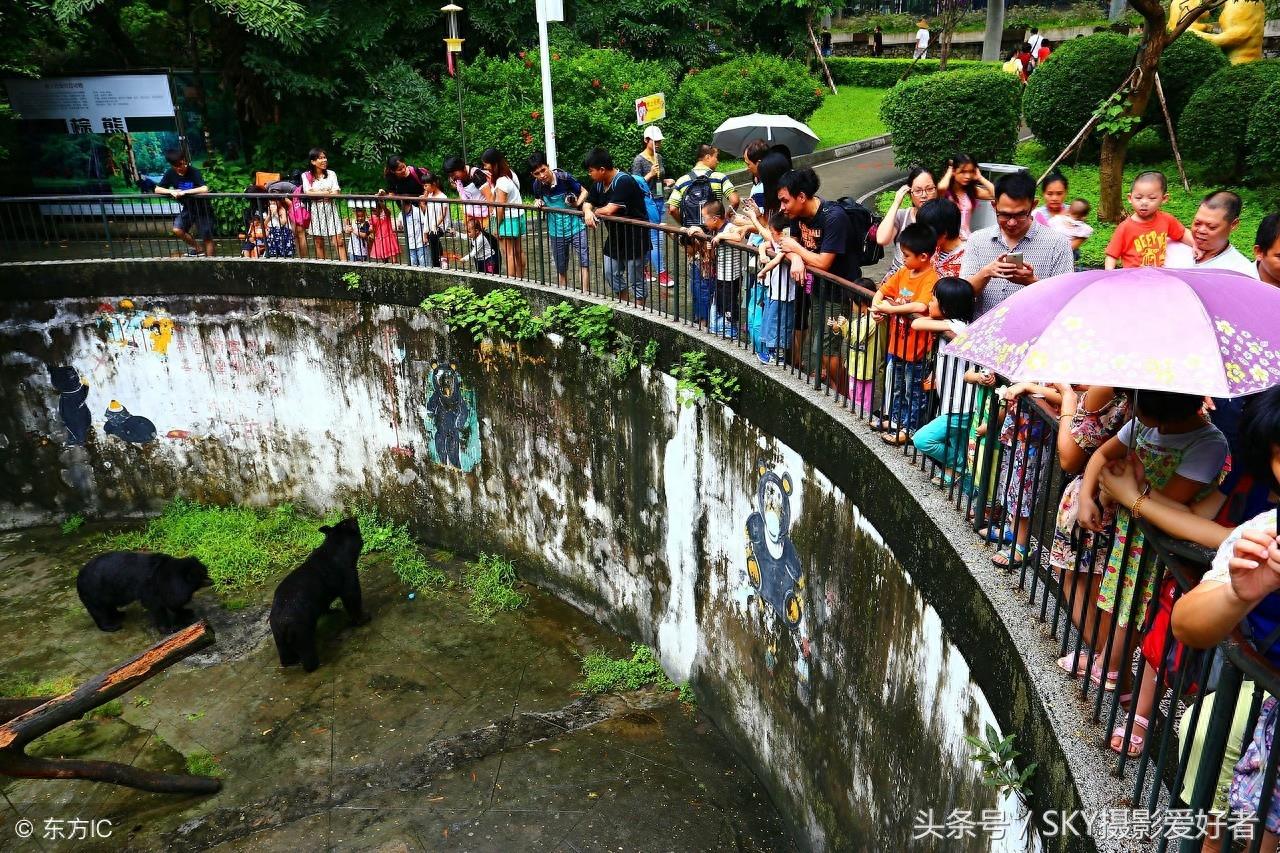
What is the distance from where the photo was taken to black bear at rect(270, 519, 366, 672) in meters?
9.26

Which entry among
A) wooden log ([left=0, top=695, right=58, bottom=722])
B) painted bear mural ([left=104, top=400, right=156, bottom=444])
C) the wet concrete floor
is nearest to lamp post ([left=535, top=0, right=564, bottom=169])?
the wet concrete floor

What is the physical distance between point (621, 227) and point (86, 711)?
6.01 metres

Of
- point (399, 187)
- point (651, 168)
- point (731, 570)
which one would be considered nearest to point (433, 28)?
point (399, 187)

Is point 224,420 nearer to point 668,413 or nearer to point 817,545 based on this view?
point 668,413

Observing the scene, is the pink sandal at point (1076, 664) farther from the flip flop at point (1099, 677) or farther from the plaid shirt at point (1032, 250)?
the plaid shirt at point (1032, 250)

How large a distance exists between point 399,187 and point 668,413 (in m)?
5.04

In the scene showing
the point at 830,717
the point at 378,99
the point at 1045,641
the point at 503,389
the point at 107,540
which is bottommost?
the point at 107,540

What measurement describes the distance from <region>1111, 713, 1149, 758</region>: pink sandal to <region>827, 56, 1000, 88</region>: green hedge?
88.1ft

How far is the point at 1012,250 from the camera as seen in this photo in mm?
5676

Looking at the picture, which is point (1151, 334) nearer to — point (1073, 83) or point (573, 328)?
point (573, 328)

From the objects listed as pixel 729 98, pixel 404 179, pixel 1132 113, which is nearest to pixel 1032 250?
pixel 1132 113

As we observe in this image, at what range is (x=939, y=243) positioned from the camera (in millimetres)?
6211

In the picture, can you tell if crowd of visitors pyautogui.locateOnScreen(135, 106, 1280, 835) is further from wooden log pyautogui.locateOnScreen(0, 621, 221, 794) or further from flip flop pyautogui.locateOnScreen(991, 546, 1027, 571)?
wooden log pyautogui.locateOnScreen(0, 621, 221, 794)

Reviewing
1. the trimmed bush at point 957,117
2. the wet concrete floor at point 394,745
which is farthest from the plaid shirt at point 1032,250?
the trimmed bush at point 957,117
